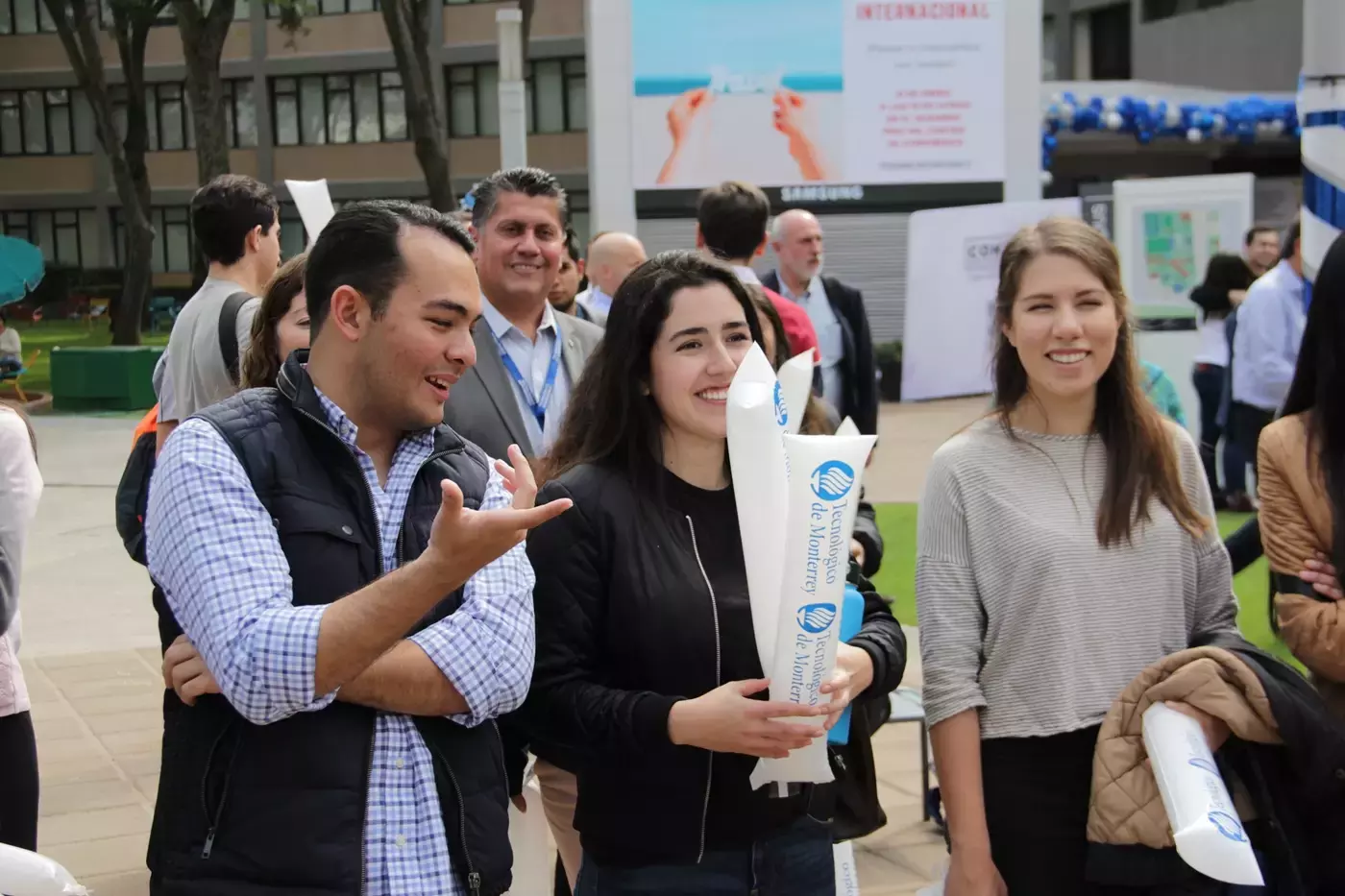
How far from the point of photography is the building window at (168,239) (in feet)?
164

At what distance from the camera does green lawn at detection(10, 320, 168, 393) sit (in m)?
28.9

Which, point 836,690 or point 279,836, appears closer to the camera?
point 279,836

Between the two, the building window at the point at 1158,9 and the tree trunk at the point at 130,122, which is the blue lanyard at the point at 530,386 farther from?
the building window at the point at 1158,9

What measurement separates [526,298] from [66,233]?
5226 cm

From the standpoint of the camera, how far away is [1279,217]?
31.3 metres

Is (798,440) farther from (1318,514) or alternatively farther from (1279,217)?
(1279,217)

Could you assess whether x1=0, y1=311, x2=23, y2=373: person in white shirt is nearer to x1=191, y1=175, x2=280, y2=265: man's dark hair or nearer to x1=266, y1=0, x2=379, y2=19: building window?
x1=191, y1=175, x2=280, y2=265: man's dark hair

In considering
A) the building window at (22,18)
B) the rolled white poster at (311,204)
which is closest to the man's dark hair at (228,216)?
the rolled white poster at (311,204)

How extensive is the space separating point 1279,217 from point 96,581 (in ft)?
90.8

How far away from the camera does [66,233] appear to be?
5162 cm

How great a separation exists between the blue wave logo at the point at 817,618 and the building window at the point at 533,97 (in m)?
41.3

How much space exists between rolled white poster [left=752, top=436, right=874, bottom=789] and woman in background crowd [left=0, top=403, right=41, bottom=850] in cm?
175

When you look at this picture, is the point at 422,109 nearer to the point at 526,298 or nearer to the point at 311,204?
the point at 311,204

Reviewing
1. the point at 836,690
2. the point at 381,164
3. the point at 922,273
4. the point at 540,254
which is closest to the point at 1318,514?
the point at 836,690
